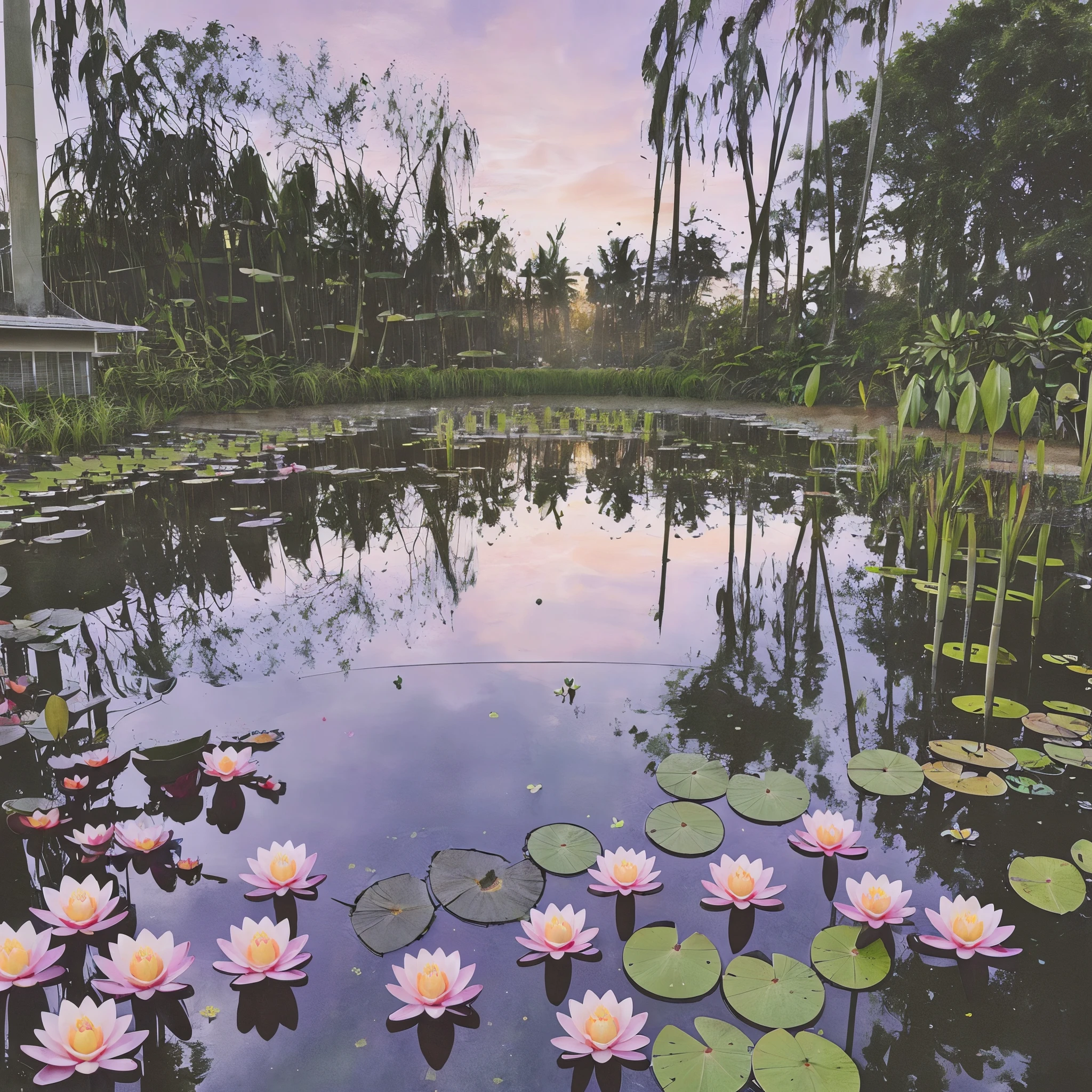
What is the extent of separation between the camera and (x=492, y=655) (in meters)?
2.06

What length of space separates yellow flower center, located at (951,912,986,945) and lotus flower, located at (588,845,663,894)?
41 centimetres

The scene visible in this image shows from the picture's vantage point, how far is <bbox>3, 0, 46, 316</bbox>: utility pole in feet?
21.1

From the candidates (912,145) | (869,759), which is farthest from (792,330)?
(869,759)

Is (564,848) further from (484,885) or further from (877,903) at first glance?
(877,903)

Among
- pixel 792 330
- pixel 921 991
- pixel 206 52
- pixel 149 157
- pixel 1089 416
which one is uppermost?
pixel 206 52

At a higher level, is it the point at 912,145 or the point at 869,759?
the point at 912,145

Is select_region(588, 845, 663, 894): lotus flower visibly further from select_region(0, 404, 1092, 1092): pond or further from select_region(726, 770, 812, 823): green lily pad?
select_region(726, 770, 812, 823): green lily pad

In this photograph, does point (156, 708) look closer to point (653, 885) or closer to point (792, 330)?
point (653, 885)

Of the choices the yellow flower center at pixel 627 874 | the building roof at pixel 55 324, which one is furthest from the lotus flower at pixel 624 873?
the building roof at pixel 55 324

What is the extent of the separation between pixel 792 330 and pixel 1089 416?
436 inches

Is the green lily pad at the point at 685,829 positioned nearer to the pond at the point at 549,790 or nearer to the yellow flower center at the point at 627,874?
the pond at the point at 549,790

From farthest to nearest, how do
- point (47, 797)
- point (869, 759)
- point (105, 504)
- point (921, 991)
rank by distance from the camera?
point (105, 504)
point (869, 759)
point (47, 797)
point (921, 991)

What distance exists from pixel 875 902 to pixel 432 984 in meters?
0.61

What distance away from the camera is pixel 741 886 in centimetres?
106
